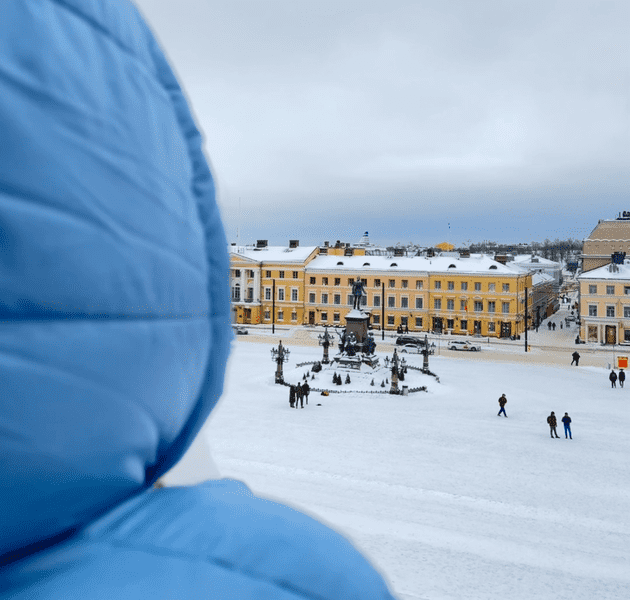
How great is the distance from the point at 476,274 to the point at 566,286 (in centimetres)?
6378

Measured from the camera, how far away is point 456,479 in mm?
10672

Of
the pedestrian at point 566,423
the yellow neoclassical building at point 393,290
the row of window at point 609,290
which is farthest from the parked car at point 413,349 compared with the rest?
the pedestrian at point 566,423

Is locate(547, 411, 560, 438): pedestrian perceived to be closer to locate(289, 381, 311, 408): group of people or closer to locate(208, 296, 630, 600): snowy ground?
locate(208, 296, 630, 600): snowy ground

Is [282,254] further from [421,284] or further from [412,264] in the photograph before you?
[421,284]

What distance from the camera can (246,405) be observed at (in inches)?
674

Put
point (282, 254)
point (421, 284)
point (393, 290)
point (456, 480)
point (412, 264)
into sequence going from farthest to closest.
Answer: point (282, 254) < point (412, 264) < point (393, 290) < point (421, 284) < point (456, 480)

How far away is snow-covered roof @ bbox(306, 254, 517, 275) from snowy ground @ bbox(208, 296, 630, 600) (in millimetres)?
21703

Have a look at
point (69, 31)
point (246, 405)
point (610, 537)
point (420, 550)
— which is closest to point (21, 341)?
point (69, 31)

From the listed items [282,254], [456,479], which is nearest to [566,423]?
[456,479]

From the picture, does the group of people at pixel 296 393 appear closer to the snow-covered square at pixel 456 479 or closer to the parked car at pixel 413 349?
the snow-covered square at pixel 456 479

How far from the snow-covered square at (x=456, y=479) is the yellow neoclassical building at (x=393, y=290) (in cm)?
2049

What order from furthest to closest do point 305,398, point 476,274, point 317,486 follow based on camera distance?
point 476,274 < point 305,398 < point 317,486

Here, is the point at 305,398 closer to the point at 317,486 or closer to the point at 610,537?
the point at 317,486

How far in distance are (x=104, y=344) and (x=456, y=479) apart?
10.7 metres
